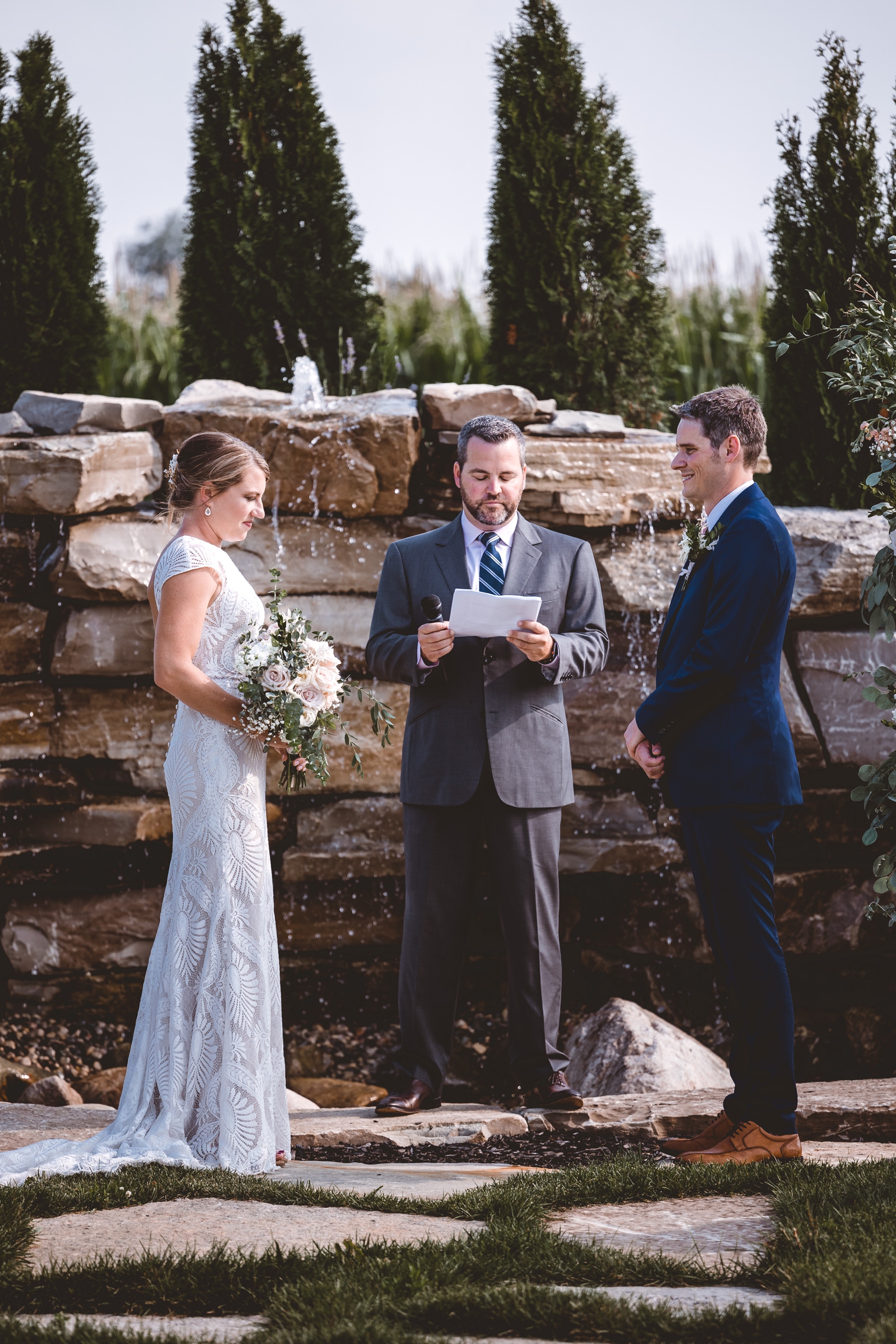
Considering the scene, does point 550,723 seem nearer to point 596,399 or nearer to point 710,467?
point 710,467

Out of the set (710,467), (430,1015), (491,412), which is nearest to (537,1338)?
(430,1015)

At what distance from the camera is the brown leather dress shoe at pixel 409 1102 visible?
416 cm

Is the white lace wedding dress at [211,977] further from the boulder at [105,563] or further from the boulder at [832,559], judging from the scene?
the boulder at [832,559]

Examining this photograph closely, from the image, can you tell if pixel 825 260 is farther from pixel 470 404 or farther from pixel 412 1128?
pixel 412 1128

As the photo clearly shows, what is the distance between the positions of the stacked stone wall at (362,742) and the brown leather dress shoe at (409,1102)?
1.75m

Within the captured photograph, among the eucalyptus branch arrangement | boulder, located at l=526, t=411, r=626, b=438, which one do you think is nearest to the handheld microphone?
the eucalyptus branch arrangement

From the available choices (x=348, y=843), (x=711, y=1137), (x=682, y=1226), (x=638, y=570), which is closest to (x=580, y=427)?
(x=638, y=570)

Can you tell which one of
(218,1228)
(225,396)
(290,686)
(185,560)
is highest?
(225,396)

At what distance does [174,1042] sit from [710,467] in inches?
90.4

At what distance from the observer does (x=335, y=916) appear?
620 centimetres

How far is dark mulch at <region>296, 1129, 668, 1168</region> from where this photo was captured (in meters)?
3.79

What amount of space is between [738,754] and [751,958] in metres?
0.56

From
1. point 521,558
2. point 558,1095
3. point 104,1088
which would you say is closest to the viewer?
point 558,1095

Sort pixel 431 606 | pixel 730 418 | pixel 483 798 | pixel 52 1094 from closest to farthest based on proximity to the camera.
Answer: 1. pixel 730 418
2. pixel 431 606
3. pixel 483 798
4. pixel 52 1094
